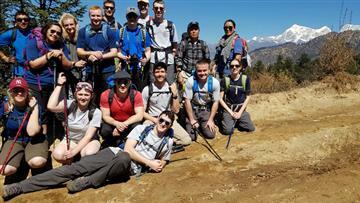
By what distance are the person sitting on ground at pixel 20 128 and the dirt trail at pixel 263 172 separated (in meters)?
0.64

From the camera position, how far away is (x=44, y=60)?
6.32m

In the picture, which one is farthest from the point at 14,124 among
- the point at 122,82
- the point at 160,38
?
the point at 160,38

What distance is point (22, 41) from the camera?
6758 millimetres

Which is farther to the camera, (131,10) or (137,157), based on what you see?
(131,10)

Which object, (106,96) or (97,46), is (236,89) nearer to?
(106,96)

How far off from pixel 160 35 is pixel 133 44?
87 centimetres

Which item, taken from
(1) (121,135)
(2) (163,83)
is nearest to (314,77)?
(2) (163,83)

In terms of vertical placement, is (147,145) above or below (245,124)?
above

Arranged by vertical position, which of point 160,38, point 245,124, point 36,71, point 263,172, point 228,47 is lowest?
point 263,172

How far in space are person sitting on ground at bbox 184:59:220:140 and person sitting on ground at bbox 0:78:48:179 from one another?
11.3 feet

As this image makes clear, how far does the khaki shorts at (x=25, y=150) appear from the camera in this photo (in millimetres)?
5834

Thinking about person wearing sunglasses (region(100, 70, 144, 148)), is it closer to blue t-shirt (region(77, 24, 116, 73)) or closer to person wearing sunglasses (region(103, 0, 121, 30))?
blue t-shirt (region(77, 24, 116, 73))

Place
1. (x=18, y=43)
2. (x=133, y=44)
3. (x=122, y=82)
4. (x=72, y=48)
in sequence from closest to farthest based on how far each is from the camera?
(x=122, y=82) < (x=18, y=43) < (x=72, y=48) < (x=133, y=44)

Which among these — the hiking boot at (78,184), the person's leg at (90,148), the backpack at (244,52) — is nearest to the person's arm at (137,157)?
the person's leg at (90,148)
